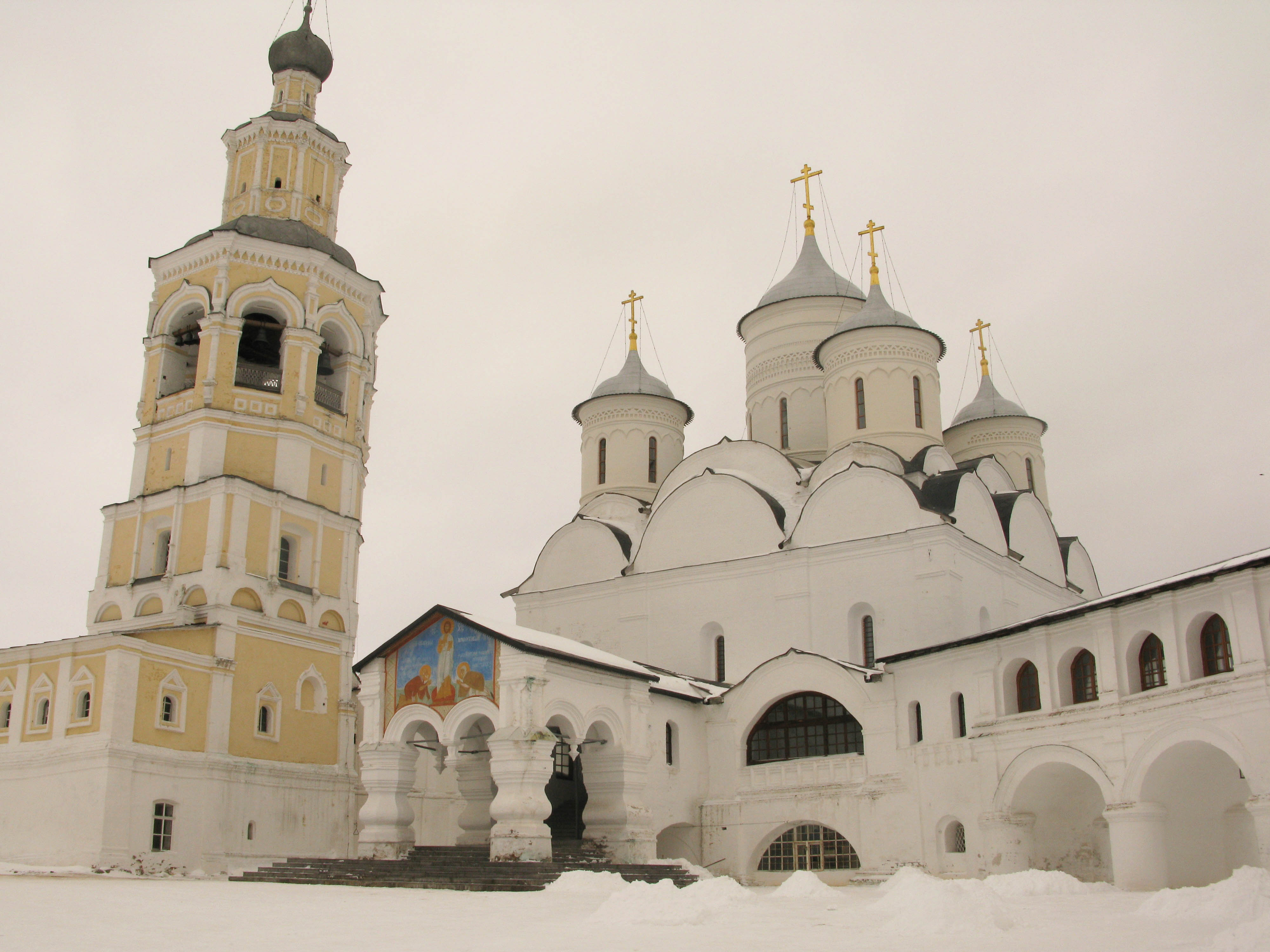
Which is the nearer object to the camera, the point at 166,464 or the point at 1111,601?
the point at 1111,601

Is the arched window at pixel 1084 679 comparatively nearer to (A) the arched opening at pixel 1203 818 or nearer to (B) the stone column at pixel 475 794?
(A) the arched opening at pixel 1203 818

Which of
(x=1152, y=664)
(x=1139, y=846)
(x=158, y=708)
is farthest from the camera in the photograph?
(x=158, y=708)

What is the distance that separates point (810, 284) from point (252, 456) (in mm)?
12882

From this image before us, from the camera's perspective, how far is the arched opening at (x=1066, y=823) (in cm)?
1516

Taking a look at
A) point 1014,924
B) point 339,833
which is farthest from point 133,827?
point 1014,924

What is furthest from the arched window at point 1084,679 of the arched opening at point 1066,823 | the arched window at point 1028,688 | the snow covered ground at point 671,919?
the snow covered ground at point 671,919

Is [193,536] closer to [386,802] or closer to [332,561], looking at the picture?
[332,561]

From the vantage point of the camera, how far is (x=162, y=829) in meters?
17.6

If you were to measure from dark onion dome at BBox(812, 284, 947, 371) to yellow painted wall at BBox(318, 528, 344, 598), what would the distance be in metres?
10.1

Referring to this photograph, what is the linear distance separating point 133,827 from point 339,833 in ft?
13.2

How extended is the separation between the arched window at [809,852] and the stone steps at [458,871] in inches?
128

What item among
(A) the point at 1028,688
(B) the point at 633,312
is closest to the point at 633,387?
(B) the point at 633,312

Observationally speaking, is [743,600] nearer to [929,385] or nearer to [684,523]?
[684,523]

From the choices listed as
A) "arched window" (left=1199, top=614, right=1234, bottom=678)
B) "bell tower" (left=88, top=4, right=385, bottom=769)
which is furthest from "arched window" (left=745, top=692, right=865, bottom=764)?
"bell tower" (left=88, top=4, right=385, bottom=769)
